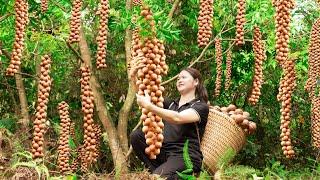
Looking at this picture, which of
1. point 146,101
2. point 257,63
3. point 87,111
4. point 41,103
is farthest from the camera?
point 257,63

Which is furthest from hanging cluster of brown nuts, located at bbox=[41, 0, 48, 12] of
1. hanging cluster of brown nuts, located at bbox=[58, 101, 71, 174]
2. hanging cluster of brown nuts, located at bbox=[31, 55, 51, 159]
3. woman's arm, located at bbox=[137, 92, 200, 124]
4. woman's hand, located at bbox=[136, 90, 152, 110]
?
woman's hand, located at bbox=[136, 90, 152, 110]

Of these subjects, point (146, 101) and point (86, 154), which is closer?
point (146, 101)

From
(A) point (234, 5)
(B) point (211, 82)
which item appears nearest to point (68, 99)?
(B) point (211, 82)

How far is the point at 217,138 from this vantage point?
17.9 ft

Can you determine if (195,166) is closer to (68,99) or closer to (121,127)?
(121,127)

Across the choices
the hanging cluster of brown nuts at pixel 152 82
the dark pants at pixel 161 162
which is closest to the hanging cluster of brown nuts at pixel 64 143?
the dark pants at pixel 161 162

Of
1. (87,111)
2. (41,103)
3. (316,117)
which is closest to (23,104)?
(87,111)

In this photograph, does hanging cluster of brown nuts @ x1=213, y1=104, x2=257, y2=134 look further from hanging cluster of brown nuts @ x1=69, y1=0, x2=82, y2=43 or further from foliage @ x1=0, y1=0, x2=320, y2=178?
hanging cluster of brown nuts @ x1=69, y1=0, x2=82, y2=43

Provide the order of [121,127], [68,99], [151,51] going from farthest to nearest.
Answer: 1. [68,99]
2. [121,127]
3. [151,51]

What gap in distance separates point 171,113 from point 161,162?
1.05m

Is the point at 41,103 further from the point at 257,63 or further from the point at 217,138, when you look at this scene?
the point at 257,63

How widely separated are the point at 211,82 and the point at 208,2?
11.9ft

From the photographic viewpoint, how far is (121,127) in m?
7.86

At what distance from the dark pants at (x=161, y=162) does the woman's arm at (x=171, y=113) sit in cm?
35
